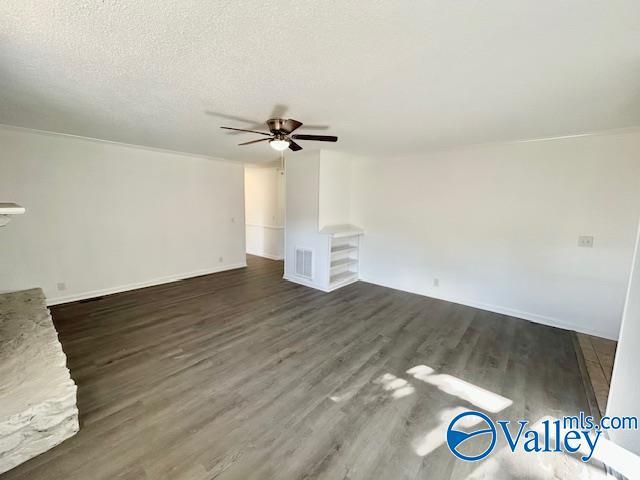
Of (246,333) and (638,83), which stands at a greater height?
(638,83)

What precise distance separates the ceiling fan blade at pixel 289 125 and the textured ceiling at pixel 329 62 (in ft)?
0.28

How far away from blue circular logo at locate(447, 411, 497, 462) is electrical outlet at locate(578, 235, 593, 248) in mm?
2692

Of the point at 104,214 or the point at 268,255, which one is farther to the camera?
the point at 268,255

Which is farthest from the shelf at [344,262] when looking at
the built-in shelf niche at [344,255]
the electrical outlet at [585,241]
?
the electrical outlet at [585,241]

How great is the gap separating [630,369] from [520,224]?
2.33m

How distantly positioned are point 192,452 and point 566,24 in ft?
10.4

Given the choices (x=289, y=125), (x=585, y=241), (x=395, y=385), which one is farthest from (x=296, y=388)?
(x=585, y=241)

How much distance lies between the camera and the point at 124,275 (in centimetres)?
453

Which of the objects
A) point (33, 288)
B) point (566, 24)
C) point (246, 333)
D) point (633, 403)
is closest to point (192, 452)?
point (246, 333)

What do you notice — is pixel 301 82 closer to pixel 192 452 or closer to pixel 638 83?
pixel 638 83

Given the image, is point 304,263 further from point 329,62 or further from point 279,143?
point 329,62

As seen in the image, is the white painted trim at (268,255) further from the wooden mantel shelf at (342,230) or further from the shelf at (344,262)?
the wooden mantel shelf at (342,230)

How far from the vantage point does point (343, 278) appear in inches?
204

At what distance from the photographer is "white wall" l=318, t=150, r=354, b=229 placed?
4715 millimetres
